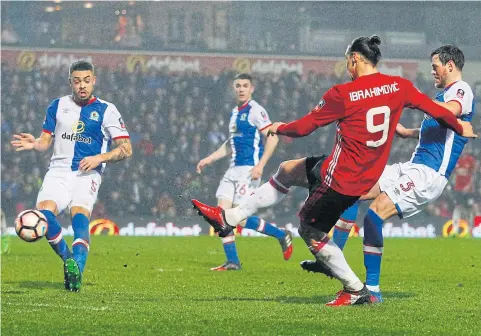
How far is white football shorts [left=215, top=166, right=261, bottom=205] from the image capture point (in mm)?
15289

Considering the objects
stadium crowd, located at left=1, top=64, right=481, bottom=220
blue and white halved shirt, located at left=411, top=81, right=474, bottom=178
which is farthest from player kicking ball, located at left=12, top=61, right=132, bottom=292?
stadium crowd, located at left=1, top=64, right=481, bottom=220

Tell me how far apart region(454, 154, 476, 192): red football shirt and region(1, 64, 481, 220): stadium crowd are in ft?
0.21

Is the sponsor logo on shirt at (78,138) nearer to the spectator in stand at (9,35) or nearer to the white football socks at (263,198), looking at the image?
the white football socks at (263,198)

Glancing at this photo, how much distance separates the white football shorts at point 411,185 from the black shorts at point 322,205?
3.22 ft

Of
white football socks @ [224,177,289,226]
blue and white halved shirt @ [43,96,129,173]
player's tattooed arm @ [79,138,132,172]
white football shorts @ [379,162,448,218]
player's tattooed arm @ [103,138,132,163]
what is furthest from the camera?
blue and white halved shirt @ [43,96,129,173]

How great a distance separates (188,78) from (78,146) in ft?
65.2

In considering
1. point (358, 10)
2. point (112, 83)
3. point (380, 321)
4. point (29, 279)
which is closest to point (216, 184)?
point (112, 83)

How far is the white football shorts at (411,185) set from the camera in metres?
9.56

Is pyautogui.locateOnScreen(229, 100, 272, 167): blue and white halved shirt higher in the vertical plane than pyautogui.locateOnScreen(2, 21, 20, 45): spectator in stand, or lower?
lower

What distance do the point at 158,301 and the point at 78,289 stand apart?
1.21 m

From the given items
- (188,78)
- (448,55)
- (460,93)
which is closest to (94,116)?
(448,55)

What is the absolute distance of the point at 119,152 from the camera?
10664mm

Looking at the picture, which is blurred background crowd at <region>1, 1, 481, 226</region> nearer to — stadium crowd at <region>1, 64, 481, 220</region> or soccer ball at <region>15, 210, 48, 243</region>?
stadium crowd at <region>1, 64, 481, 220</region>

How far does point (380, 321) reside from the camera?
7781 mm
